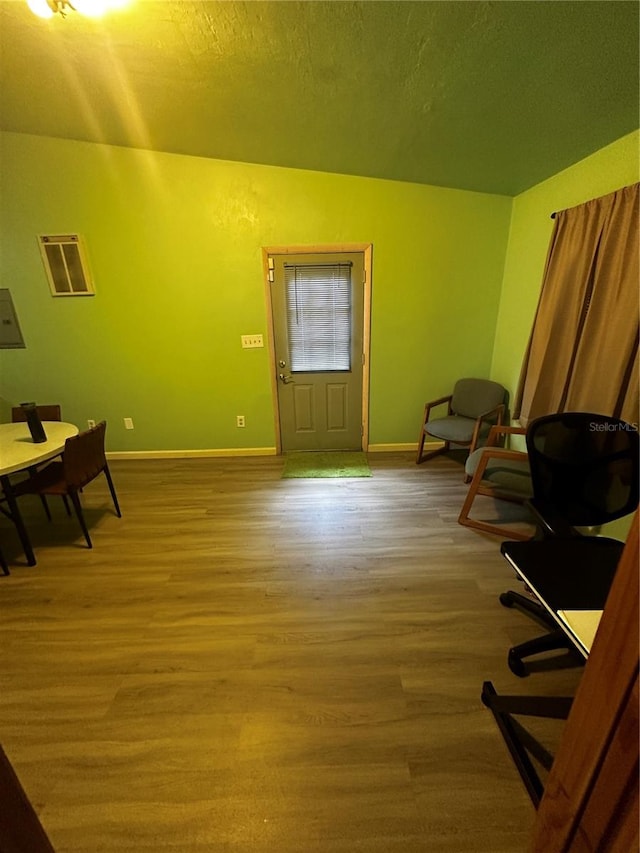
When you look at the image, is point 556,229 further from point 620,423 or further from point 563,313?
point 620,423

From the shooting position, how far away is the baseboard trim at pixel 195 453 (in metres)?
3.56

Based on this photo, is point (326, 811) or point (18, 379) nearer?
point (326, 811)

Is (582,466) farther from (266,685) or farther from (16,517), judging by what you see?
(16,517)

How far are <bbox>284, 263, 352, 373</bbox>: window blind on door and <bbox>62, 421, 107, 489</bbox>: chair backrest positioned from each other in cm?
177

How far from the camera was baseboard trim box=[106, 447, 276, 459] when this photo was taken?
356 centimetres

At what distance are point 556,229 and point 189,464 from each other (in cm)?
361

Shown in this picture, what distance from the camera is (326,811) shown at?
3.37 feet

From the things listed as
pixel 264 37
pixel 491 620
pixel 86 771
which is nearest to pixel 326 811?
pixel 86 771

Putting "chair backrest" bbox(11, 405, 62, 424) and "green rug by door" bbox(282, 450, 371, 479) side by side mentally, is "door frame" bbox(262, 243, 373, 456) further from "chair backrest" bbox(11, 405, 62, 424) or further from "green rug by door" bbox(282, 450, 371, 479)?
"chair backrest" bbox(11, 405, 62, 424)

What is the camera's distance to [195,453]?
11.8ft

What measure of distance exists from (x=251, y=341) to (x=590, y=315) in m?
2.59

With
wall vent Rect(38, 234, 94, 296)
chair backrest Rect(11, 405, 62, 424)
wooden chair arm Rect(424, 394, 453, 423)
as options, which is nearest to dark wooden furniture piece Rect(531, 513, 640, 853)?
wooden chair arm Rect(424, 394, 453, 423)

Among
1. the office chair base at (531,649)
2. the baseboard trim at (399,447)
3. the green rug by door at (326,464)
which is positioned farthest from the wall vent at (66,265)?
the office chair base at (531,649)

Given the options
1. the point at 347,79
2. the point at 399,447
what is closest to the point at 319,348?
the point at 399,447
